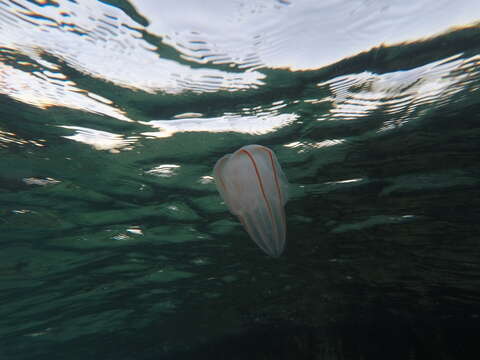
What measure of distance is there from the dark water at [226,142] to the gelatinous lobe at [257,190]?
181 centimetres

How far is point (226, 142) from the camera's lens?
5.95m

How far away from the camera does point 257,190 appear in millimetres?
2879

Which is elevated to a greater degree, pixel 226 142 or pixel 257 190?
pixel 226 142

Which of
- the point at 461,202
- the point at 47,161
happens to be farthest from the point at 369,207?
the point at 47,161

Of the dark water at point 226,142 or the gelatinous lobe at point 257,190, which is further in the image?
the dark water at point 226,142

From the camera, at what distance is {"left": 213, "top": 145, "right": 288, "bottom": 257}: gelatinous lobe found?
2857 mm

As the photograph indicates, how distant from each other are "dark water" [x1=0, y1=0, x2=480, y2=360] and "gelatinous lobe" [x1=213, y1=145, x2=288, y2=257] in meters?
1.81

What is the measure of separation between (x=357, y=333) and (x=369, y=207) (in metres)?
15.0

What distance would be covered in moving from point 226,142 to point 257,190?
10.5 ft

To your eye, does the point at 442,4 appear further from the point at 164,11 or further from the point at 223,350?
the point at 223,350

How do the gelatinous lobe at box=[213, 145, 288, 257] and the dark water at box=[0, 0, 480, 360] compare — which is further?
the dark water at box=[0, 0, 480, 360]

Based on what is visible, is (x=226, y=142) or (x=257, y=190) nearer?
(x=257, y=190)

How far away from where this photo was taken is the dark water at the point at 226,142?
12.9 ft

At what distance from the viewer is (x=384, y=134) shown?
19.3 ft
